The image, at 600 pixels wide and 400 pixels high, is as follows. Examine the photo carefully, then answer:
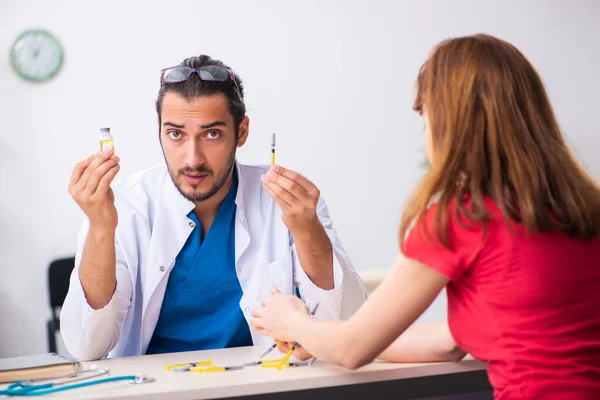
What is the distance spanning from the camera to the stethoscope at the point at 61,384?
131 cm

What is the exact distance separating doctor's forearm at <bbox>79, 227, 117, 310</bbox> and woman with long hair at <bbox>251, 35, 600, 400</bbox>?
76 cm

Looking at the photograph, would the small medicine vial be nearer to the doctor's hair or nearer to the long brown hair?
the doctor's hair

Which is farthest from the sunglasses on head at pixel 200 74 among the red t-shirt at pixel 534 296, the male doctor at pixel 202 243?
the red t-shirt at pixel 534 296

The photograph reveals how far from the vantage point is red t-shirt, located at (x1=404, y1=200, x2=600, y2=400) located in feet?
3.76

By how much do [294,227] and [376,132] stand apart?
2.05m

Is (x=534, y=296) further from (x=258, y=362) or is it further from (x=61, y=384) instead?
(x=61, y=384)

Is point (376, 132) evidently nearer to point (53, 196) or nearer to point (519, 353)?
point (53, 196)

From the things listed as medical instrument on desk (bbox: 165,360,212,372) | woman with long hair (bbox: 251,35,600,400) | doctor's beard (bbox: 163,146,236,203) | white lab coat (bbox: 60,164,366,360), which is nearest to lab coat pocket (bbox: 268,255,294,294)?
white lab coat (bbox: 60,164,366,360)

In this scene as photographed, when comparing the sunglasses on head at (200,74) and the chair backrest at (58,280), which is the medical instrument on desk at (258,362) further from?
the chair backrest at (58,280)

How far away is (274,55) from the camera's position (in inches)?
146

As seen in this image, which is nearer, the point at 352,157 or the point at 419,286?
the point at 419,286

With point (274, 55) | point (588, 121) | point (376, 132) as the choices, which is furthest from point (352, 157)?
point (588, 121)

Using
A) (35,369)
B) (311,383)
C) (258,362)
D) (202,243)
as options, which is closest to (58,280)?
(202,243)

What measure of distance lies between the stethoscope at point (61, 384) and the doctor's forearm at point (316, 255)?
2.03 feet
